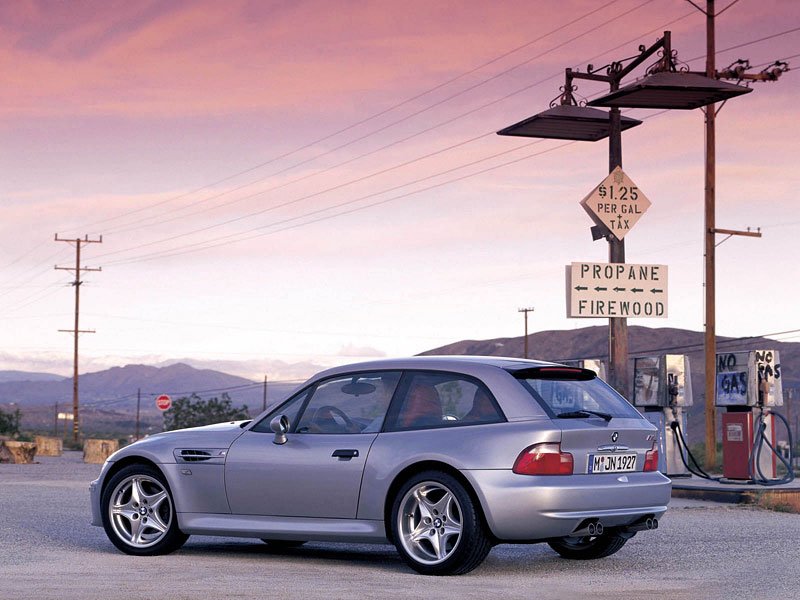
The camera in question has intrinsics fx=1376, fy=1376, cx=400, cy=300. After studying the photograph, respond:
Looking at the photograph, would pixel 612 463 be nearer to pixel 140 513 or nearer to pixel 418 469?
pixel 418 469

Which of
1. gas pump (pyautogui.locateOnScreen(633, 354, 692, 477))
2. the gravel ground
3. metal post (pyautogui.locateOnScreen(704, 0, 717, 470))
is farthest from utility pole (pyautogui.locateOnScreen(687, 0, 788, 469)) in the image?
the gravel ground

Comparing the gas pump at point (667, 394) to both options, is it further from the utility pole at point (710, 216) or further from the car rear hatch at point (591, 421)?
the car rear hatch at point (591, 421)

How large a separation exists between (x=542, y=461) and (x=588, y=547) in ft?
5.97

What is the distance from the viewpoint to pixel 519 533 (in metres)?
9.69

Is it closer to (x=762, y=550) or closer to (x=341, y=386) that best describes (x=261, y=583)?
(x=341, y=386)

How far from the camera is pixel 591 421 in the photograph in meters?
10.2

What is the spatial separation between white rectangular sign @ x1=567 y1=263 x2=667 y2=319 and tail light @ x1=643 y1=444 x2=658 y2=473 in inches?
416

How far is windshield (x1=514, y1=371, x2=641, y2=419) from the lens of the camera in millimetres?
10211

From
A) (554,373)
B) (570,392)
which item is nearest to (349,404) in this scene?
(554,373)

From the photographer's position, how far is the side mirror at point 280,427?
10.7 m

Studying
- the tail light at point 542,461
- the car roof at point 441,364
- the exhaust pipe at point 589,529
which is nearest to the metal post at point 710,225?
the car roof at point 441,364

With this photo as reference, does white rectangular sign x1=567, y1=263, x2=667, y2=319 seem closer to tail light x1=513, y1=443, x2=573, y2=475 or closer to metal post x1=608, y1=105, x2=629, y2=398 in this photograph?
metal post x1=608, y1=105, x2=629, y2=398

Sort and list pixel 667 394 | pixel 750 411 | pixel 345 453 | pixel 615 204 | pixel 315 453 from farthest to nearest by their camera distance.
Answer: pixel 667 394 → pixel 750 411 → pixel 615 204 → pixel 315 453 → pixel 345 453

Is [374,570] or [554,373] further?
[554,373]
